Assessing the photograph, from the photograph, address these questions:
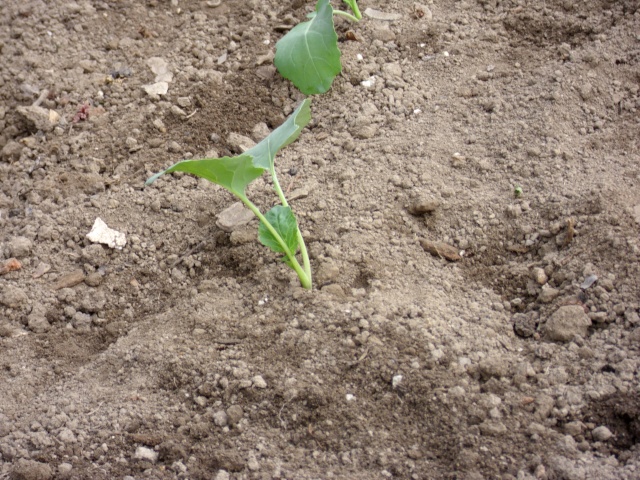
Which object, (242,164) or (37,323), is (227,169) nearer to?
(242,164)

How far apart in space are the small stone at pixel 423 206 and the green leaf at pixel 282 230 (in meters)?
0.44

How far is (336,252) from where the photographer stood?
2.16m

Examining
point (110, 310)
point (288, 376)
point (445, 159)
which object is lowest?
point (110, 310)

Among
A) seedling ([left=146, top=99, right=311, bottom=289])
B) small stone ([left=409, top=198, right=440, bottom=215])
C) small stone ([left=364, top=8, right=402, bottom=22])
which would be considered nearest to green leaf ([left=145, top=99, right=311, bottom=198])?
seedling ([left=146, top=99, right=311, bottom=289])

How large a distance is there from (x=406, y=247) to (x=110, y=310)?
95cm

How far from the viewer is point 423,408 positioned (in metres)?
1.80

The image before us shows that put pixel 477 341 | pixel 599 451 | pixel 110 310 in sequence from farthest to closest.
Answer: pixel 110 310, pixel 477 341, pixel 599 451

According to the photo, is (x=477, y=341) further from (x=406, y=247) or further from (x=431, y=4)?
(x=431, y=4)

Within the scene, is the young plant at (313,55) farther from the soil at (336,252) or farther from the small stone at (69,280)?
the small stone at (69,280)

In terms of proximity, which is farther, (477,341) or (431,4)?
(431,4)

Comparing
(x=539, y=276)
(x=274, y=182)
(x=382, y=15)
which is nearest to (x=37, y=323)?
(x=274, y=182)

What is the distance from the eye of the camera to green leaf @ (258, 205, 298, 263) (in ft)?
6.66

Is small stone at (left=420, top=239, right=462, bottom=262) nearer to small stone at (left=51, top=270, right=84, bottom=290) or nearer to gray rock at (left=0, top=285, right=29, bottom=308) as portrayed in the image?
small stone at (left=51, top=270, right=84, bottom=290)

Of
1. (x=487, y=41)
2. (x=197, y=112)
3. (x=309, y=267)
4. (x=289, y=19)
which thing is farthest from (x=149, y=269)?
(x=487, y=41)
